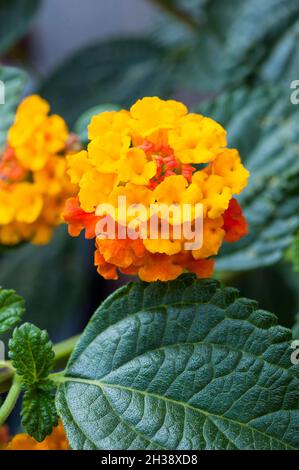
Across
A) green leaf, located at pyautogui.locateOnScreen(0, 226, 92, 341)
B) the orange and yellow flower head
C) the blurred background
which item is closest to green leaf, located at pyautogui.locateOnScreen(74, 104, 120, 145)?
the blurred background

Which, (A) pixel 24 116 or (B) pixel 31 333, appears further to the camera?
(A) pixel 24 116

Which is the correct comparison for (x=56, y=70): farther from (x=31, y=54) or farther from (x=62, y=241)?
(x=31, y=54)

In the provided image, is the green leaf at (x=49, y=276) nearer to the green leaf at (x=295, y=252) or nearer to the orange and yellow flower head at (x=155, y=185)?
the green leaf at (x=295, y=252)

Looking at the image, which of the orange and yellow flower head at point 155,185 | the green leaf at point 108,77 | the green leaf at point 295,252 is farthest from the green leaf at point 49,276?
the orange and yellow flower head at point 155,185

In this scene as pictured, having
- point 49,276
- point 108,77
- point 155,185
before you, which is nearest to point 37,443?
point 155,185

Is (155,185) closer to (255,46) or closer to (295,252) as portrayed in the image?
(295,252)

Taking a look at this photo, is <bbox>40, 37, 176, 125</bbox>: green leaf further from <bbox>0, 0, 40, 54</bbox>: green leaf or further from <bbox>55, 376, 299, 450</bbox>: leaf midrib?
<bbox>55, 376, 299, 450</bbox>: leaf midrib
